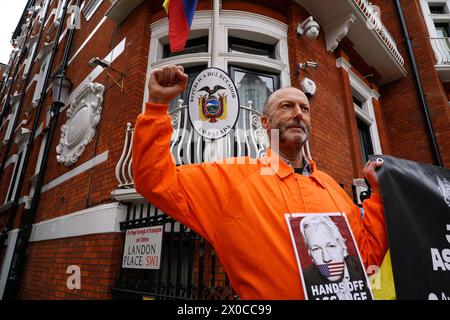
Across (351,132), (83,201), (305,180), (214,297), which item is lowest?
(214,297)

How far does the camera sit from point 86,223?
13.3ft

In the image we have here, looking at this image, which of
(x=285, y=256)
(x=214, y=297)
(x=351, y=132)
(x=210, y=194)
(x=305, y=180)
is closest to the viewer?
(x=285, y=256)

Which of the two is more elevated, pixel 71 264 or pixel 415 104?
pixel 415 104

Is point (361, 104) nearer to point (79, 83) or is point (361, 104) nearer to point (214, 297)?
point (214, 297)

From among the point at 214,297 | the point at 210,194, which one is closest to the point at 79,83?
the point at 214,297

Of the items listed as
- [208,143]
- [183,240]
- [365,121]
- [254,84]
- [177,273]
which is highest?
[365,121]

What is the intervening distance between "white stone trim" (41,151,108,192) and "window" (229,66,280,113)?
8.10 ft

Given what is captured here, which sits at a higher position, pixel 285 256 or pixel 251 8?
pixel 251 8

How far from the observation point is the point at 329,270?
1124mm

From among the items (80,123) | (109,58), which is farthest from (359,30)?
(80,123)

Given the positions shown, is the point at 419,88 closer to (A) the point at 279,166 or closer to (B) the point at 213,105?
(B) the point at 213,105

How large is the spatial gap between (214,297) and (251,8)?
14.8ft

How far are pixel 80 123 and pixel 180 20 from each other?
332cm

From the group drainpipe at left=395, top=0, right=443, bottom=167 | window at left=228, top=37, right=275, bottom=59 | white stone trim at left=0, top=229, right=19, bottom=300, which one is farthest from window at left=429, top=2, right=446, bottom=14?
white stone trim at left=0, top=229, right=19, bottom=300
